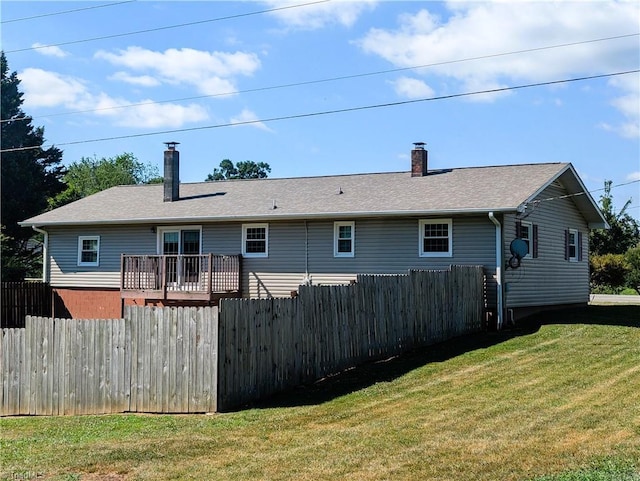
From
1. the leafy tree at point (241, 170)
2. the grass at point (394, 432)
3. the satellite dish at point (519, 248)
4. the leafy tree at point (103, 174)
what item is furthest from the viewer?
the leafy tree at point (241, 170)

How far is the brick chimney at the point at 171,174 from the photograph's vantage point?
27.2 m

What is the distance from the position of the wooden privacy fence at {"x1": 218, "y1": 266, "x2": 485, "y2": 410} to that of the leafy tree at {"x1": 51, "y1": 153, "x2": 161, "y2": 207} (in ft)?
175

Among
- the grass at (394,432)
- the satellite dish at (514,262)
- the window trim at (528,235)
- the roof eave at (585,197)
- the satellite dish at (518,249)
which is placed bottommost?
the grass at (394,432)

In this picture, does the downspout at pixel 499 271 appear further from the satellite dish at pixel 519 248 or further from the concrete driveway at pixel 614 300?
the concrete driveway at pixel 614 300

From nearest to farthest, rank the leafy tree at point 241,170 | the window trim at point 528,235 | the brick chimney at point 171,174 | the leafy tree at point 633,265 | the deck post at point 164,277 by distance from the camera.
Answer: the window trim at point 528,235, the deck post at point 164,277, the brick chimney at point 171,174, the leafy tree at point 633,265, the leafy tree at point 241,170

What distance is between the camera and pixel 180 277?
22500mm

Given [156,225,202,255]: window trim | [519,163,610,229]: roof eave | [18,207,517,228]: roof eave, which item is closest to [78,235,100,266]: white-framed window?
[18,207,517,228]: roof eave

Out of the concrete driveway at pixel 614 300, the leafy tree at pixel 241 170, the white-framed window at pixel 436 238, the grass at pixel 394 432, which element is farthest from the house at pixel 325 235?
the leafy tree at pixel 241 170

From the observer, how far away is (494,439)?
803cm

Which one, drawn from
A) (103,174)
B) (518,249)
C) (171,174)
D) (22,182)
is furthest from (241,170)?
(518,249)

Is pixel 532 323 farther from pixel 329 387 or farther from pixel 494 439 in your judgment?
pixel 494 439

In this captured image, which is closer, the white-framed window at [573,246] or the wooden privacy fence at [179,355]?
the wooden privacy fence at [179,355]

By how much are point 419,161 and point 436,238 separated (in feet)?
14.9

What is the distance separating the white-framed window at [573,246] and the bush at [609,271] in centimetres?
1540
